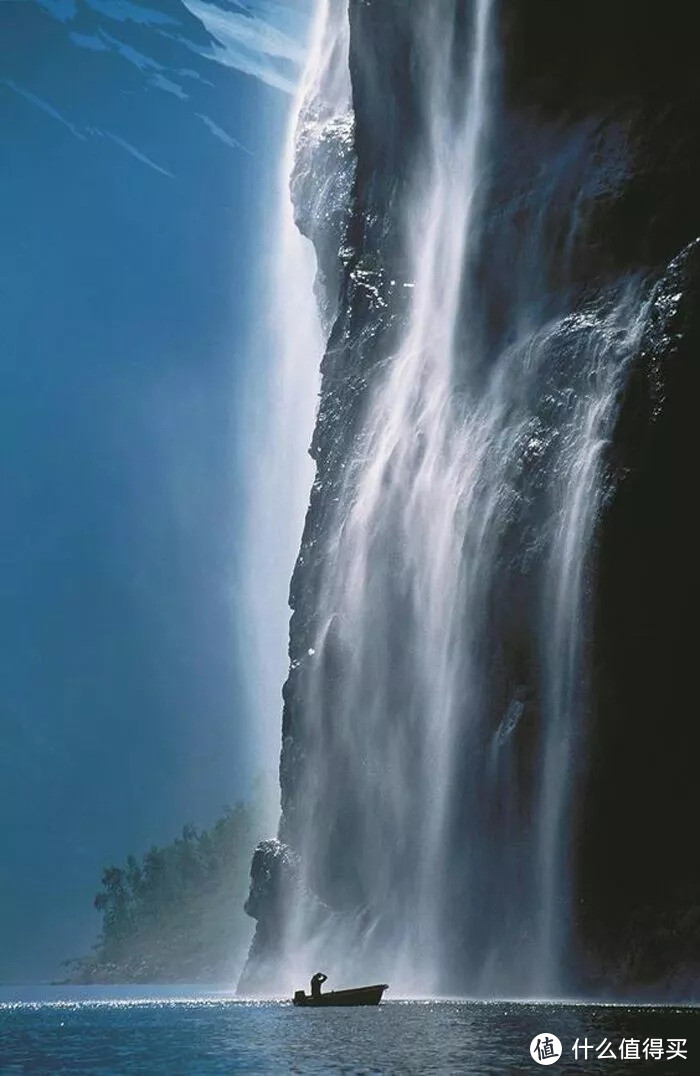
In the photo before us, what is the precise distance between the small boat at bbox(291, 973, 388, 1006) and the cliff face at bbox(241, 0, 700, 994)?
3007 millimetres

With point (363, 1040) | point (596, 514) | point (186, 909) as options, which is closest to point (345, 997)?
point (363, 1040)

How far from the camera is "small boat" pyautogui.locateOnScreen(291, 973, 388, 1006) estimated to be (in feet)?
153

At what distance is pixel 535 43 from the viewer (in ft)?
178

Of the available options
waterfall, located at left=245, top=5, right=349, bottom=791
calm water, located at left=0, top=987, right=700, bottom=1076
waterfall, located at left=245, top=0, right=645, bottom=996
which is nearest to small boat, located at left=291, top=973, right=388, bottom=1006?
calm water, located at left=0, top=987, right=700, bottom=1076

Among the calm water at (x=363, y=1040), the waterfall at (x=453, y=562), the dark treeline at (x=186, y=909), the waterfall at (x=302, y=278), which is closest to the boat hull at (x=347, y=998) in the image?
the calm water at (x=363, y=1040)

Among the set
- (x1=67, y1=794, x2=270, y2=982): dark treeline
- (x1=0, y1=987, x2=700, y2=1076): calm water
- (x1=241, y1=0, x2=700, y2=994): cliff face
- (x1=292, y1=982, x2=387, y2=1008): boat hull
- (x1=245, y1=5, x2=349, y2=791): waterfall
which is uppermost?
(x1=245, y1=5, x2=349, y2=791): waterfall

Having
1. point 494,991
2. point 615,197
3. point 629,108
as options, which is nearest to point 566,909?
point 494,991

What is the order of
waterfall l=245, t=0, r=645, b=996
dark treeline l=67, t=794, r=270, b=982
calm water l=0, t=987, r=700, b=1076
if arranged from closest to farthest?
calm water l=0, t=987, r=700, b=1076 → waterfall l=245, t=0, r=645, b=996 → dark treeline l=67, t=794, r=270, b=982

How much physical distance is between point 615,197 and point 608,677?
643 inches

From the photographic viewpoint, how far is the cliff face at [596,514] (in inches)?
1702

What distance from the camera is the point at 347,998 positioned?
47969 millimetres

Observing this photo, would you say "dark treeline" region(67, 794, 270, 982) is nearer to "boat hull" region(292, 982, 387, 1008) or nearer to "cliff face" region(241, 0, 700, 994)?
"cliff face" region(241, 0, 700, 994)

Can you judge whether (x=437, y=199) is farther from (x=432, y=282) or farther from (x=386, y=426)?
(x=386, y=426)

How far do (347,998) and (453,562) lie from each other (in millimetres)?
15197
